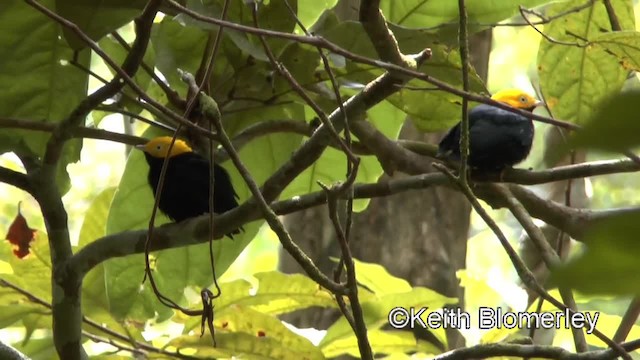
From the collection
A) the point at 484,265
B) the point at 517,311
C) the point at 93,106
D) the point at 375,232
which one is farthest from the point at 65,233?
the point at 484,265

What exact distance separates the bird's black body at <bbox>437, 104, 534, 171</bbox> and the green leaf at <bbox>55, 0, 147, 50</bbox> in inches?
50.8

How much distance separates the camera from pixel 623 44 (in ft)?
7.03

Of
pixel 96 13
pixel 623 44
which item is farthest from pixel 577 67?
pixel 96 13

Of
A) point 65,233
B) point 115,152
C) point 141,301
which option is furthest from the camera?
point 115,152

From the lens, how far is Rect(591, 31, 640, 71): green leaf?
6.94 ft

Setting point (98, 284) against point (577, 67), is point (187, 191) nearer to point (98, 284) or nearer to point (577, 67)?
point (98, 284)

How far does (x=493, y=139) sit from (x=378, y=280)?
0.91 metres

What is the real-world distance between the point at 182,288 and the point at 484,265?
6461 mm

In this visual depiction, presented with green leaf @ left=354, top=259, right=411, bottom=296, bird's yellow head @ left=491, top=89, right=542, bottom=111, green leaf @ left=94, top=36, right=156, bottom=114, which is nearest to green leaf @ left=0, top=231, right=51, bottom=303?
green leaf @ left=94, top=36, right=156, bottom=114

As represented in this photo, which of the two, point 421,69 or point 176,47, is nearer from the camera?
point 421,69

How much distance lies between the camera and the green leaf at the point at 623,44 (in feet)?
6.94

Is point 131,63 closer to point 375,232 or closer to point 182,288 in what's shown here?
point 182,288

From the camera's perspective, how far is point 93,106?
5.75ft

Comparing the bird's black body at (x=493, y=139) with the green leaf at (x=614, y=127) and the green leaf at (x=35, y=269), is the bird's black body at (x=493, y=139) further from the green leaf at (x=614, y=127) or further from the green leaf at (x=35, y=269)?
the green leaf at (x=614, y=127)
